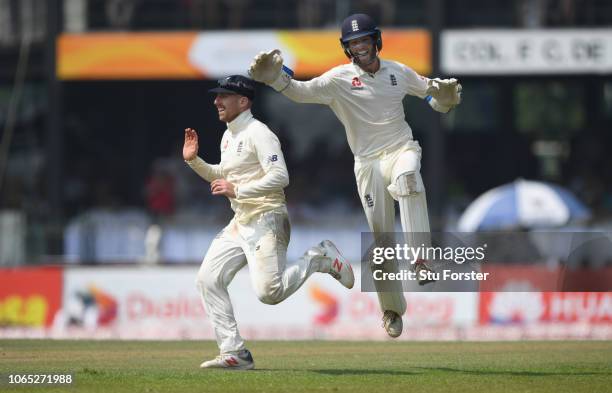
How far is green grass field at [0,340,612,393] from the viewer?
967 cm

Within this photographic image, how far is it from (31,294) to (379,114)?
874cm

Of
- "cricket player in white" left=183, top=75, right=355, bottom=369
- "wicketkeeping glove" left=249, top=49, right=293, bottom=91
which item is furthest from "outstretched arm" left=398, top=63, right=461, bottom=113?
"cricket player in white" left=183, top=75, right=355, bottom=369

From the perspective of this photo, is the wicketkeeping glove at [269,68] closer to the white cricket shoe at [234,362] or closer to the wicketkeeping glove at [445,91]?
the wicketkeeping glove at [445,91]

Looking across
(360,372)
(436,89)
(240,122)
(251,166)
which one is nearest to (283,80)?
(240,122)

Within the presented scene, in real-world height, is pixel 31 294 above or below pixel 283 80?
below

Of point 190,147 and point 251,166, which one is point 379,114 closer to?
point 251,166

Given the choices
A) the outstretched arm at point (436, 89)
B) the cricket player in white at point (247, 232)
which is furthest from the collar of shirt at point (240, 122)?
the outstretched arm at point (436, 89)

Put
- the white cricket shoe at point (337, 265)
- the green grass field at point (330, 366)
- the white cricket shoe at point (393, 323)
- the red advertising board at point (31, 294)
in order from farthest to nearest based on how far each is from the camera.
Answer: the red advertising board at point (31, 294) < the white cricket shoe at point (393, 323) < the white cricket shoe at point (337, 265) < the green grass field at point (330, 366)

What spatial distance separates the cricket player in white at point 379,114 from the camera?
1098cm

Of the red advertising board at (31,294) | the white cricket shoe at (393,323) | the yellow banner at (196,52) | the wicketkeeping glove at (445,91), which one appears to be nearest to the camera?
the wicketkeeping glove at (445,91)

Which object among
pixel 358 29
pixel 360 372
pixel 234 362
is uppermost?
pixel 358 29

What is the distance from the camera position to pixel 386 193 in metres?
11.3

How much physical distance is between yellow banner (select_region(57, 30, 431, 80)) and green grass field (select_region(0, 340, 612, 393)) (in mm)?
8276

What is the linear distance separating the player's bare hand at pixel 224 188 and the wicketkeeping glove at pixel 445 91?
1.92 m
